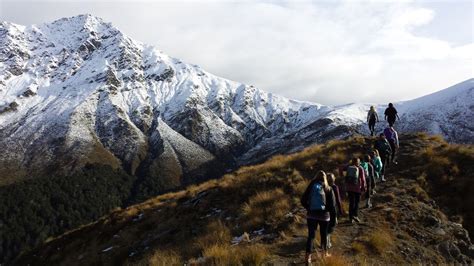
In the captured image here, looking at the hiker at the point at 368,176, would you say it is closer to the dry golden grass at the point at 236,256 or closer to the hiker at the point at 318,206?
the hiker at the point at 318,206

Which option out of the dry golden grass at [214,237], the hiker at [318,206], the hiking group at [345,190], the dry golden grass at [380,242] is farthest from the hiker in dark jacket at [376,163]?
the hiker at [318,206]

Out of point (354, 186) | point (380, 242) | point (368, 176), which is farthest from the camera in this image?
point (368, 176)

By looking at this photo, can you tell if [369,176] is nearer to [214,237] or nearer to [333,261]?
[214,237]

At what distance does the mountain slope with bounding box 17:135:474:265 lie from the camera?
15.7m

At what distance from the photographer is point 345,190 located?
2100cm

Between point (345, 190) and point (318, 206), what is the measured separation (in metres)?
7.66

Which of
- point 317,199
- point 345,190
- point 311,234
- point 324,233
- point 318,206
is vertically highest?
point 317,199

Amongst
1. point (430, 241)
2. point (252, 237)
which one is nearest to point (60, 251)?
point (252, 237)

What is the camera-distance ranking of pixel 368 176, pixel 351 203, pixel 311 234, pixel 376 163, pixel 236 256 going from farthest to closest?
pixel 376 163 < pixel 368 176 < pixel 351 203 < pixel 311 234 < pixel 236 256

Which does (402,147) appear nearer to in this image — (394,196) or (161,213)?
(394,196)

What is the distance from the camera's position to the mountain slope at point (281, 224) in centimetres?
1572

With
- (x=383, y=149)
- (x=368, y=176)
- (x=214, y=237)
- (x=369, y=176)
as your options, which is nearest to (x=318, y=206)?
(x=214, y=237)

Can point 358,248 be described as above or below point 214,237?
below

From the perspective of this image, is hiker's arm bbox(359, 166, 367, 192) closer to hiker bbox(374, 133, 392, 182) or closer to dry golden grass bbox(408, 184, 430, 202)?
dry golden grass bbox(408, 184, 430, 202)
